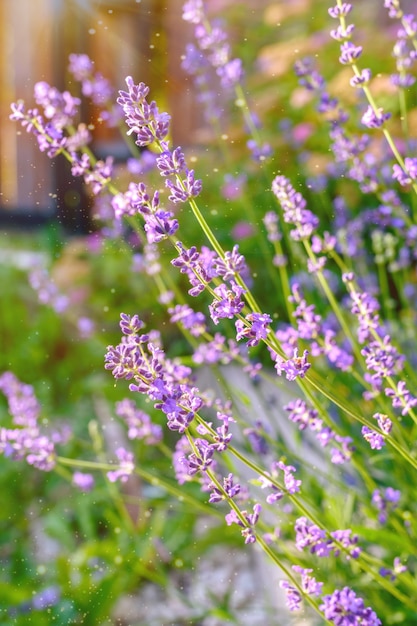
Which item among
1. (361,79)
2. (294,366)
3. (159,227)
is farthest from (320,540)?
(361,79)

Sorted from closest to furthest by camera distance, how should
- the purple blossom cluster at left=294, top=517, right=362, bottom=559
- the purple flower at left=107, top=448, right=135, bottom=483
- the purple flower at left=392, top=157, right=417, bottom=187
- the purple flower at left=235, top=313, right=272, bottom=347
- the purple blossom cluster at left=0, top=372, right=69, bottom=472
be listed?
the purple flower at left=235, top=313, right=272, bottom=347
the purple blossom cluster at left=294, top=517, right=362, bottom=559
the purple flower at left=392, top=157, right=417, bottom=187
the purple flower at left=107, top=448, right=135, bottom=483
the purple blossom cluster at left=0, top=372, right=69, bottom=472

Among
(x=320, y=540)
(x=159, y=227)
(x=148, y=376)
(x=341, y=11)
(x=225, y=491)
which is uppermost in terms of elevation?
(x=341, y=11)

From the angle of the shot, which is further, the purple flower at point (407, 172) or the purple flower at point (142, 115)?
the purple flower at point (407, 172)

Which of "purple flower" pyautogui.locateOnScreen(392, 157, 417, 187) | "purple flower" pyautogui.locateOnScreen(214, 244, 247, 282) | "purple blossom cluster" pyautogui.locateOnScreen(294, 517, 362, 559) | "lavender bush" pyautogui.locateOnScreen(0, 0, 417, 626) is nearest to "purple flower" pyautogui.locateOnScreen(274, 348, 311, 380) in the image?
"lavender bush" pyautogui.locateOnScreen(0, 0, 417, 626)

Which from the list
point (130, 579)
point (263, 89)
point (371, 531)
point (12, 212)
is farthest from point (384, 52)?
point (371, 531)

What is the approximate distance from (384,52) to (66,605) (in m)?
2.92

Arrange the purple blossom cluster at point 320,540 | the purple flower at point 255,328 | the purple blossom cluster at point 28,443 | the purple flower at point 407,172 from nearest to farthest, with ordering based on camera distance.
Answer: the purple flower at point 255,328 → the purple blossom cluster at point 320,540 → the purple flower at point 407,172 → the purple blossom cluster at point 28,443

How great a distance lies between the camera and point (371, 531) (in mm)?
1111

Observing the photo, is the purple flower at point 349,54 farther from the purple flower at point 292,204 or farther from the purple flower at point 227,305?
the purple flower at point 227,305

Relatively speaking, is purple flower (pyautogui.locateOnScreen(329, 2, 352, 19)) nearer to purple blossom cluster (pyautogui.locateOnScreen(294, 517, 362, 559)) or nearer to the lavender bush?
the lavender bush

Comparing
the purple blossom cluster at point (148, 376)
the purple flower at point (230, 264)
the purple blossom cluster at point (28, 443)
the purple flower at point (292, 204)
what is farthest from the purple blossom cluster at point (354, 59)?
the purple blossom cluster at point (28, 443)

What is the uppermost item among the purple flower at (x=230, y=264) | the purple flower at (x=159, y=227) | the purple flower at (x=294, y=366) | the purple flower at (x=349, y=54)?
the purple flower at (x=349, y=54)

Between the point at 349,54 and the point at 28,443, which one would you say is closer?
the point at 349,54

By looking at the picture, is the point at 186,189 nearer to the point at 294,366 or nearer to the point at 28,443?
the point at 294,366
